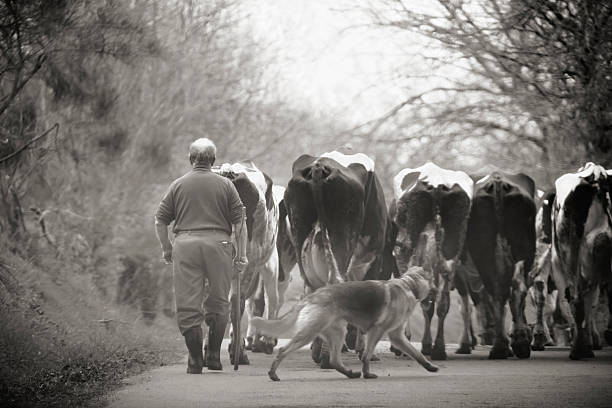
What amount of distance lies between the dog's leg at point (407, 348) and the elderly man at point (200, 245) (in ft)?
6.14

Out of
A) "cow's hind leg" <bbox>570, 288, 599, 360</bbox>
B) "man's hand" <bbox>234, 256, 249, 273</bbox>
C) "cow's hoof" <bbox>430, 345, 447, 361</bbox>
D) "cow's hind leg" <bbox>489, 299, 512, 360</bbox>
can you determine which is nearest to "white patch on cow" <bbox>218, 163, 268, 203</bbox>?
"man's hand" <bbox>234, 256, 249, 273</bbox>

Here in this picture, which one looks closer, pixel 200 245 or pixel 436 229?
pixel 200 245

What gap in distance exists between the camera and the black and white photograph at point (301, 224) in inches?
445

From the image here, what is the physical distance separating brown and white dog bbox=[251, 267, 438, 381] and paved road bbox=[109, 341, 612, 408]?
0.32 meters

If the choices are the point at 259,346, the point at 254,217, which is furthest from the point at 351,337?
the point at 254,217

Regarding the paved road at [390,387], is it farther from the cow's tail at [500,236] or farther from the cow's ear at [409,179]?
the cow's ear at [409,179]

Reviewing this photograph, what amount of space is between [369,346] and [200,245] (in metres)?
2.09

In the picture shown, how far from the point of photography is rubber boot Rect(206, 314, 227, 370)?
40.1ft

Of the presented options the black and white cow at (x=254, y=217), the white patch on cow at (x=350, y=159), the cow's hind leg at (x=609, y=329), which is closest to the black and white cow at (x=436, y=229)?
the white patch on cow at (x=350, y=159)

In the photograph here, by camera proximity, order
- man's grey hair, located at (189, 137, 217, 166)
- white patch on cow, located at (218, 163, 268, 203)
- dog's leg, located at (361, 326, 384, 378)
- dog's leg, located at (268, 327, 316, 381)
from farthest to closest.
A: white patch on cow, located at (218, 163, 268, 203) < man's grey hair, located at (189, 137, 217, 166) < dog's leg, located at (361, 326, 384, 378) < dog's leg, located at (268, 327, 316, 381)

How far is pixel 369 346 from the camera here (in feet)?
38.0

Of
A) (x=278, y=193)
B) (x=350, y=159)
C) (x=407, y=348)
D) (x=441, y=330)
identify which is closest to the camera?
(x=407, y=348)

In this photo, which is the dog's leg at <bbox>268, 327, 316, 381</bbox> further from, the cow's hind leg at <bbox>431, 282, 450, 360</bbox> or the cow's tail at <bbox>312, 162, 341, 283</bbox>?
the cow's hind leg at <bbox>431, 282, 450, 360</bbox>

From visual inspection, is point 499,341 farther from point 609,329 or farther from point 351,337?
point 609,329
